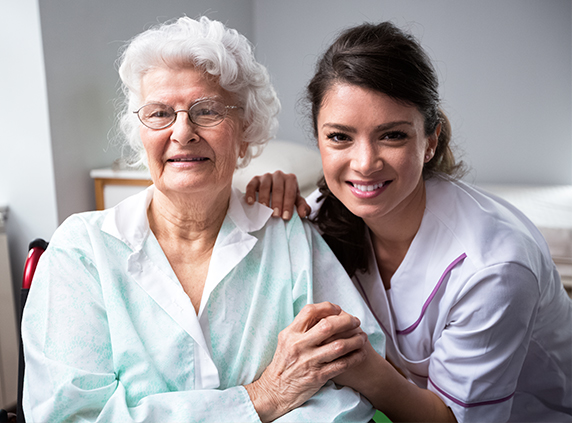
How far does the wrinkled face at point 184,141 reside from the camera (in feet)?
3.72

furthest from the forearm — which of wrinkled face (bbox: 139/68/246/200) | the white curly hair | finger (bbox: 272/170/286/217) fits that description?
the white curly hair

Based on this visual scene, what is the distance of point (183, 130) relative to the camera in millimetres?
1116

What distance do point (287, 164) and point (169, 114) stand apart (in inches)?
58.2

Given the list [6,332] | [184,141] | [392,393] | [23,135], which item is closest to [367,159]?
[184,141]

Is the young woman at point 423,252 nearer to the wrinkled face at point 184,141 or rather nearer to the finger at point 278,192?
the finger at point 278,192

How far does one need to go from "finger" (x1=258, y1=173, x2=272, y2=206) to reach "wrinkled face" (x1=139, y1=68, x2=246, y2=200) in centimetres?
21

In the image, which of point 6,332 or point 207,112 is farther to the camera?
point 6,332

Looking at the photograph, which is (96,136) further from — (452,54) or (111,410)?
(452,54)

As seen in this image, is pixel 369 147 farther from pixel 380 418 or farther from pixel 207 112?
pixel 380 418

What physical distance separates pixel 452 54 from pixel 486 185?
0.90 metres

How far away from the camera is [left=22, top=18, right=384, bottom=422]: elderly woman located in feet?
3.26

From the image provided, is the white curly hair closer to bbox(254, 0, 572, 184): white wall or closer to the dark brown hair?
the dark brown hair

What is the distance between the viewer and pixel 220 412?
1.00 metres

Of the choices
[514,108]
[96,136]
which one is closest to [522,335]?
[96,136]
